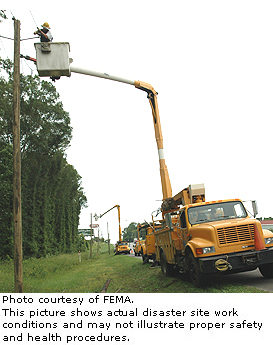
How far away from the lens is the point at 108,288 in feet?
45.8

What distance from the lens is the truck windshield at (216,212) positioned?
942cm

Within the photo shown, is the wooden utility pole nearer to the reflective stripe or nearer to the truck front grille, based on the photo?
the reflective stripe

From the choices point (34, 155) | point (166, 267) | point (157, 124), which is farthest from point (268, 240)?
point (34, 155)

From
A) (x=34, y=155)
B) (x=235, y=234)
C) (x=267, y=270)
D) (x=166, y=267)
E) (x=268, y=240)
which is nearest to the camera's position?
(x=235, y=234)

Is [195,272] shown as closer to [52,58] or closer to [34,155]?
[52,58]

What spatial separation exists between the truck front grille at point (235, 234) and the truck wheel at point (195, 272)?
890 millimetres

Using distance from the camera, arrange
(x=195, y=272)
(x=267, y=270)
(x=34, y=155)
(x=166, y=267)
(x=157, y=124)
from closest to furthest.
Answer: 1. (x=195, y=272)
2. (x=267, y=270)
3. (x=166, y=267)
4. (x=157, y=124)
5. (x=34, y=155)

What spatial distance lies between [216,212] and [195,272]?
6.43 feet

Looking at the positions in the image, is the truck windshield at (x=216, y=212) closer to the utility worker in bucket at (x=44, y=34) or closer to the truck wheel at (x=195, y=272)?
the truck wheel at (x=195, y=272)

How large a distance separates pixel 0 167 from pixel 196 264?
24044 mm

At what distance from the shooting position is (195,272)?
855 cm

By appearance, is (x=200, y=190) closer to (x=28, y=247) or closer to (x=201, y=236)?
(x=201, y=236)

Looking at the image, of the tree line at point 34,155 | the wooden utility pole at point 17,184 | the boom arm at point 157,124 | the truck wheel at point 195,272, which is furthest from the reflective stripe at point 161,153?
the tree line at point 34,155

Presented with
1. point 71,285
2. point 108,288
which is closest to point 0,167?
point 71,285
